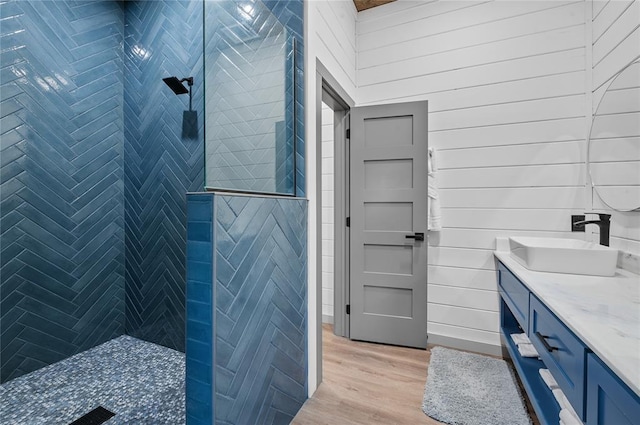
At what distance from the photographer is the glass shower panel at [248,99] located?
1.27 metres

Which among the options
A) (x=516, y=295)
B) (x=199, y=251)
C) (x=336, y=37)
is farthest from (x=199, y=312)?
(x=336, y=37)

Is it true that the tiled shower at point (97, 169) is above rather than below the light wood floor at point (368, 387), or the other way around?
above

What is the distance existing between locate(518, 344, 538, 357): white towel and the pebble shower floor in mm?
2095

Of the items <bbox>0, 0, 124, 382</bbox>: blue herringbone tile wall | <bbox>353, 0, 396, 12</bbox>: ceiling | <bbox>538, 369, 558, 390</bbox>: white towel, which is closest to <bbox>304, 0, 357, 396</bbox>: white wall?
<bbox>353, 0, 396, 12</bbox>: ceiling

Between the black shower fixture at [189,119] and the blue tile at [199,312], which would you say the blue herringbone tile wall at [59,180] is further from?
the blue tile at [199,312]

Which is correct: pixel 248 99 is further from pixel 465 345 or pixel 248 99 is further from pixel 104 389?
pixel 465 345

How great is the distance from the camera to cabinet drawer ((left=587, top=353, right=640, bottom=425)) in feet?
2.18

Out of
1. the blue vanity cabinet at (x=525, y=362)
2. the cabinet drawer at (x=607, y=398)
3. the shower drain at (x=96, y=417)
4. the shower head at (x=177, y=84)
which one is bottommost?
the shower drain at (x=96, y=417)

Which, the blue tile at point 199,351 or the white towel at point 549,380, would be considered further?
the white towel at point 549,380

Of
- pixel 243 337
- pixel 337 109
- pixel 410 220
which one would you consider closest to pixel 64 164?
pixel 243 337

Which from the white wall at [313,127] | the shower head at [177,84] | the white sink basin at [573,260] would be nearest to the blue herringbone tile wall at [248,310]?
the white wall at [313,127]

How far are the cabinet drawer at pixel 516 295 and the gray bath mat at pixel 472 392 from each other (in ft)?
1.85

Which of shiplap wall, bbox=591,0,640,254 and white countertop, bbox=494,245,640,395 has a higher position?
shiplap wall, bbox=591,0,640,254

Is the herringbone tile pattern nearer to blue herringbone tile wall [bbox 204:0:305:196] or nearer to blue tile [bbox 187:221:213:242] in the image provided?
blue tile [bbox 187:221:213:242]
